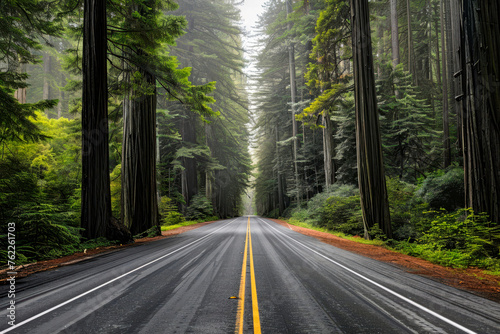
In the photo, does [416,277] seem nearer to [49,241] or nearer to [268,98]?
[49,241]

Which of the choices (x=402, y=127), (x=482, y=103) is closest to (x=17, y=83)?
(x=482, y=103)

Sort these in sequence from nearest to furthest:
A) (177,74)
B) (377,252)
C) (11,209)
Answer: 1. (11,209)
2. (377,252)
3. (177,74)

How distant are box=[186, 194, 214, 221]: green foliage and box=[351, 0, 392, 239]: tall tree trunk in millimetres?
20614

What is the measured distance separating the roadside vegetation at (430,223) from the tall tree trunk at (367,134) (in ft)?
3.18

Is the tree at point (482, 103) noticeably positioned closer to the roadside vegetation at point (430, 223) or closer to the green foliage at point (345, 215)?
the roadside vegetation at point (430, 223)

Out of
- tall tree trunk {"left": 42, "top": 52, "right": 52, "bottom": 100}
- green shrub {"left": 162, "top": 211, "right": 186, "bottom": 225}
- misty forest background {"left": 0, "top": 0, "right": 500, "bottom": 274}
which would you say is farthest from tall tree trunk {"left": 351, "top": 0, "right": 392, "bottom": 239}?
tall tree trunk {"left": 42, "top": 52, "right": 52, "bottom": 100}

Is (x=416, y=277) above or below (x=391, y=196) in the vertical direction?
below

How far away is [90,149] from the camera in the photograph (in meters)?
10.4

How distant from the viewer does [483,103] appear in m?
7.52

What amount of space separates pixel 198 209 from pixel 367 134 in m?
22.4

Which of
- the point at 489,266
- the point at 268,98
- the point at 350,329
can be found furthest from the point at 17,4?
the point at 268,98

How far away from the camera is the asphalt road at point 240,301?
3648mm

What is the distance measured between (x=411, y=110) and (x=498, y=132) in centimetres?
1022

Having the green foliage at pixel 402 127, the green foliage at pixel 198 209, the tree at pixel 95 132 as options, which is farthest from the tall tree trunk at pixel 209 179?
the tree at pixel 95 132
